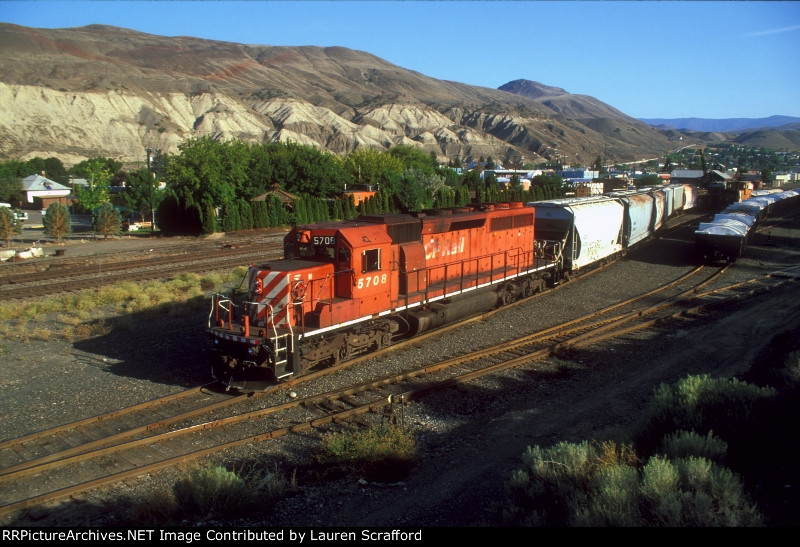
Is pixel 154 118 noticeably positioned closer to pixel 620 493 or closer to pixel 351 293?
pixel 351 293

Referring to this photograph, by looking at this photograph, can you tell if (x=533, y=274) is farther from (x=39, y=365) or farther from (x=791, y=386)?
(x=39, y=365)

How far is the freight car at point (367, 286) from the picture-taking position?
11266 millimetres

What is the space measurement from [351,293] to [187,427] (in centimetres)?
447

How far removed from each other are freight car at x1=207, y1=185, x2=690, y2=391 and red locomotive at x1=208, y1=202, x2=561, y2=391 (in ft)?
0.08

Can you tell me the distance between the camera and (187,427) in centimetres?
965

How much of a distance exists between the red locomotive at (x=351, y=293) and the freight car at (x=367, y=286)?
1.0 inches

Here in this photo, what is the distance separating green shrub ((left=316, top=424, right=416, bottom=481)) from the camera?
26.5 ft

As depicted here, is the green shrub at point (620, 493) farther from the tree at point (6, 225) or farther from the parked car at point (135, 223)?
the parked car at point (135, 223)

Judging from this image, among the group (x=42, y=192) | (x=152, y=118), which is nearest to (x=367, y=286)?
(x=42, y=192)

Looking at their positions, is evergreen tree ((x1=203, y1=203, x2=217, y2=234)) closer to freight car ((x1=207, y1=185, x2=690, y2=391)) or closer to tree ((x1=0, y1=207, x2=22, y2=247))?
tree ((x1=0, y1=207, x2=22, y2=247))

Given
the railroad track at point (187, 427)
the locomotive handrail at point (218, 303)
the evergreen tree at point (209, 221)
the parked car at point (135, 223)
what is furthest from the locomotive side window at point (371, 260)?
the parked car at point (135, 223)

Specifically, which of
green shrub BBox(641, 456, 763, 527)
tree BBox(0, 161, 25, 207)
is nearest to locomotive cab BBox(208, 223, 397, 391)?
green shrub BBox(641, 456, 763, 527)

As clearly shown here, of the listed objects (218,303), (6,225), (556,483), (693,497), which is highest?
(6,225)

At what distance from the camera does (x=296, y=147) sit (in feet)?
192
